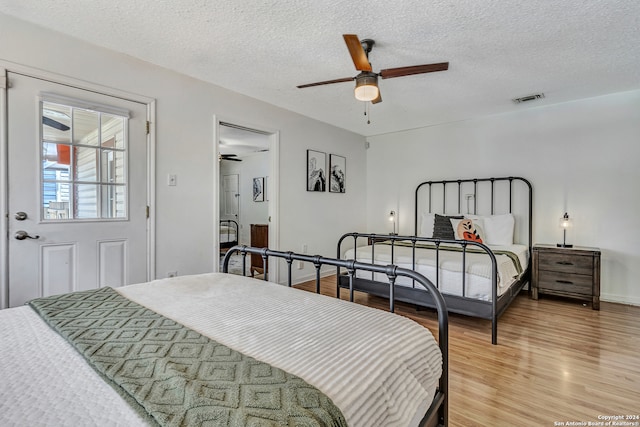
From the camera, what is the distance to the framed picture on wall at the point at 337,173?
482 centimetres

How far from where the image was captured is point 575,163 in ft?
12.4

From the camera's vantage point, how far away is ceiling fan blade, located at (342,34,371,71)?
1.89 m

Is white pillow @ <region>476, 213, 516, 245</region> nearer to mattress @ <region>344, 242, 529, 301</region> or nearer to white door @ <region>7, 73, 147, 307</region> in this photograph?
mattress @ <region>344, 242, 529, 301</region>

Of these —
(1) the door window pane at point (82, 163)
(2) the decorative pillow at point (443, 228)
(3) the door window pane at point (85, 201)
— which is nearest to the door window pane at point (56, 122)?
(1) the door window pane at point (82, 163)

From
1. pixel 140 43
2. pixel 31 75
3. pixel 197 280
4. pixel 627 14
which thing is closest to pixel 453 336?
pixel 197 280

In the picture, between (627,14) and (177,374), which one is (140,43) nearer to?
(177,374)

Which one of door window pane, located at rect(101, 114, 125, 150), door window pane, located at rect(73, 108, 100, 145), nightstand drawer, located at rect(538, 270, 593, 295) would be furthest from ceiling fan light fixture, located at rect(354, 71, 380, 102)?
nightstand drawer, located at rect(538, 270, 593, 295)

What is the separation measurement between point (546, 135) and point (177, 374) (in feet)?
15.5

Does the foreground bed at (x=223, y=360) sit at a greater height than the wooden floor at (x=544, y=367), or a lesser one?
greater

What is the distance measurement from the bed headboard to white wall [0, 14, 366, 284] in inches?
64.6

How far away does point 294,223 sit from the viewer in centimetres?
422

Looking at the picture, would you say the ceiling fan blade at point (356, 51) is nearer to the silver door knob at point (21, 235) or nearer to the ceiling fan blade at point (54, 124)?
the ceiling fan blade at point (54, 124)

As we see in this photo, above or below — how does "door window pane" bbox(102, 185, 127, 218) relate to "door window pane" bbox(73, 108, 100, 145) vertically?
below

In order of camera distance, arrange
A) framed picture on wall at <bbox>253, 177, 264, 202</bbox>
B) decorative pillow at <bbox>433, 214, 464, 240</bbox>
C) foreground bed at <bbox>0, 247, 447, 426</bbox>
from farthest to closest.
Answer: framed picture on wall at <bbox>253, 177, 264, 202</bbox>
decorative pillow at <bbox>433, 214, 464, 240</bbox>
foreground bed at <bbox>0, 247, 447, 426</bbox>
